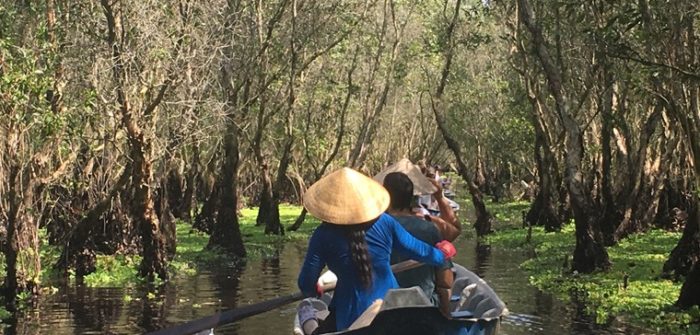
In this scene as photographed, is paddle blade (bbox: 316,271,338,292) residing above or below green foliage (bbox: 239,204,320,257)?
above

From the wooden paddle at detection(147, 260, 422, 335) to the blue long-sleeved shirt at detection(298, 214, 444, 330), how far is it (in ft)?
1.34

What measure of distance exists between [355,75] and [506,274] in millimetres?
33023

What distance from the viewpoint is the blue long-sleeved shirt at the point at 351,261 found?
26.9 ft

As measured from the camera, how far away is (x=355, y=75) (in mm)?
54656

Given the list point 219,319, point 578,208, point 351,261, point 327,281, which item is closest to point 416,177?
point 327,281

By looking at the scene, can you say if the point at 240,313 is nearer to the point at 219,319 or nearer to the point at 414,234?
the point at 219,319

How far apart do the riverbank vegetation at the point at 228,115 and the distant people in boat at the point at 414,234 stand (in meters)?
5.62

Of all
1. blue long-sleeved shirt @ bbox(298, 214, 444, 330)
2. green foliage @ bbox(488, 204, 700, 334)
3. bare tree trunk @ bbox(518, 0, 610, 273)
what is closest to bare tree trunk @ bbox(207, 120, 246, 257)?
green foliage @ bbox(488, 204, 700, 334)

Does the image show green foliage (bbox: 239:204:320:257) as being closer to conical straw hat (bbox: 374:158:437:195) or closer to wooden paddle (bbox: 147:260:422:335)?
conical straw hat (bbox: 374:158:437:195)

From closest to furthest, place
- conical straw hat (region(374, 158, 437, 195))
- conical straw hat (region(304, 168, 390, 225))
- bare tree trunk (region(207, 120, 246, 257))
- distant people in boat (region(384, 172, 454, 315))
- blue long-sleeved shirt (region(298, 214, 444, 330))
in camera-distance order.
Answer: conical straw hat (region(304, 168, 390, 225)) < blue long-sleeved shirt (region(298, 214, 444, 330)) < distant people in boat (region(384, 172, 454, 315)) < conical straw hat (region(374, 158, 437, 195)) < bare tree trunk (region(207, 120, 246, 257))

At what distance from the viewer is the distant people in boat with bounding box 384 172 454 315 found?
9.12 meters

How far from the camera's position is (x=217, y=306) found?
58.3ft

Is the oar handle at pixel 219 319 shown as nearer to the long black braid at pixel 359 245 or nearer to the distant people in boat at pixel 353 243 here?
the distant people in boat at pixel 353 243

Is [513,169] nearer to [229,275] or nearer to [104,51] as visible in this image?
[229,275]
